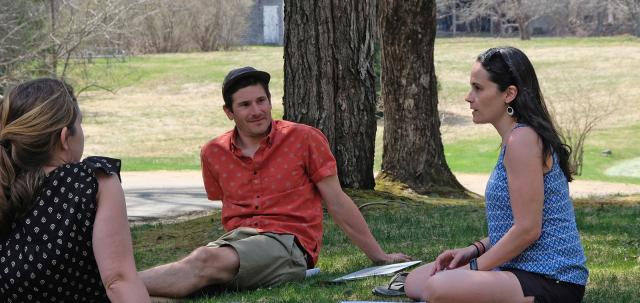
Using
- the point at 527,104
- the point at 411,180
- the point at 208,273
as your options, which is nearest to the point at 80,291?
the point at 208,273

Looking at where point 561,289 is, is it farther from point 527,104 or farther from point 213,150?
point 213,150

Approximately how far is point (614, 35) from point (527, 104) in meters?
43.5

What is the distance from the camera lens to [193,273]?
493cm

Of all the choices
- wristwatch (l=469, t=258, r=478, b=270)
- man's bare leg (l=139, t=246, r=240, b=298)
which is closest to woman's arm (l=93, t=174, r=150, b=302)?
wristwatch (l=469, t=258, r=478, b=270)

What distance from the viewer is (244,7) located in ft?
137

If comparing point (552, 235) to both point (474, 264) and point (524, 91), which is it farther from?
point (524, 91)

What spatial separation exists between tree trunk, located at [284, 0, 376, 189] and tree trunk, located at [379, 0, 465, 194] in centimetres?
191

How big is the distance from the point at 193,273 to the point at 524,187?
170cm

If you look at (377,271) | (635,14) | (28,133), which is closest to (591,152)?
(377,271)

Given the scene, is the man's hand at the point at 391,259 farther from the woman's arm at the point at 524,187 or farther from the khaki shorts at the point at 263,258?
the woman's arm at the point at 524,187

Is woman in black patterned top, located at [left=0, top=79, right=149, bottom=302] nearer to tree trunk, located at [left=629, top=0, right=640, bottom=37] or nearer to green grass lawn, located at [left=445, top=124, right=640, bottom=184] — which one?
green grass lawn, located at [left=445, top=124, right=640, bottom=184]

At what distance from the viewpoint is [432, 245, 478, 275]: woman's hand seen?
4.29 metres

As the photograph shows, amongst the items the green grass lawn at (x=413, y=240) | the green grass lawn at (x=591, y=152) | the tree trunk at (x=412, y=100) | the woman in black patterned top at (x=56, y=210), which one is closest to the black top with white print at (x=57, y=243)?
the woman in black patterned top at (x=56, y=210)

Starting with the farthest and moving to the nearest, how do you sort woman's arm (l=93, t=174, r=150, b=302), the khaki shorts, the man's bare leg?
the khaki shorts < the man's bare leg < woman's arm (l=93, t=174, r=150, b=302)
